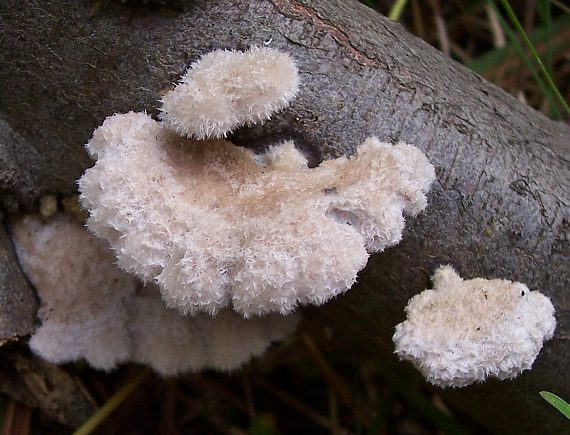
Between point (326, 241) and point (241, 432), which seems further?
point (241, 432)

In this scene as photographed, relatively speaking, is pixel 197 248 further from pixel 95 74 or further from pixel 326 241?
pixel 95 74

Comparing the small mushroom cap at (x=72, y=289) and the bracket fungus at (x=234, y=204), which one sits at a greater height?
the bracket fungus at (x=234, y=204)

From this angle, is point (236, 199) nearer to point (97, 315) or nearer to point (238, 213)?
point (238, 213)

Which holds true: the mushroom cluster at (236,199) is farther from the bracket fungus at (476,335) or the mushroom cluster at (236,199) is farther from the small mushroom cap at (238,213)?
the bracket fungus at (476,335)

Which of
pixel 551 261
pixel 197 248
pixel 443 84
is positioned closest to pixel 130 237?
pixel 197 248

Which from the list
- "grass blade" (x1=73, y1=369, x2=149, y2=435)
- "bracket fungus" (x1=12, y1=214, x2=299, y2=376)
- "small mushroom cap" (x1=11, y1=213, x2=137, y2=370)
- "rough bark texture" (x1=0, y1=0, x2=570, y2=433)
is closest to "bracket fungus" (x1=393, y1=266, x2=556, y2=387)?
"rough bark texture" (x1=0, y1=0, x2=570, y2=433)

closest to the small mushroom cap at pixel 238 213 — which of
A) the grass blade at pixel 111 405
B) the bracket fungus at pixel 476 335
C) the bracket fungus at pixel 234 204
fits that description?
the bracket fungus at pixel 234 204

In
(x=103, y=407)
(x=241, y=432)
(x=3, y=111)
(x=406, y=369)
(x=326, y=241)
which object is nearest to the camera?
(x=326, y=241)
